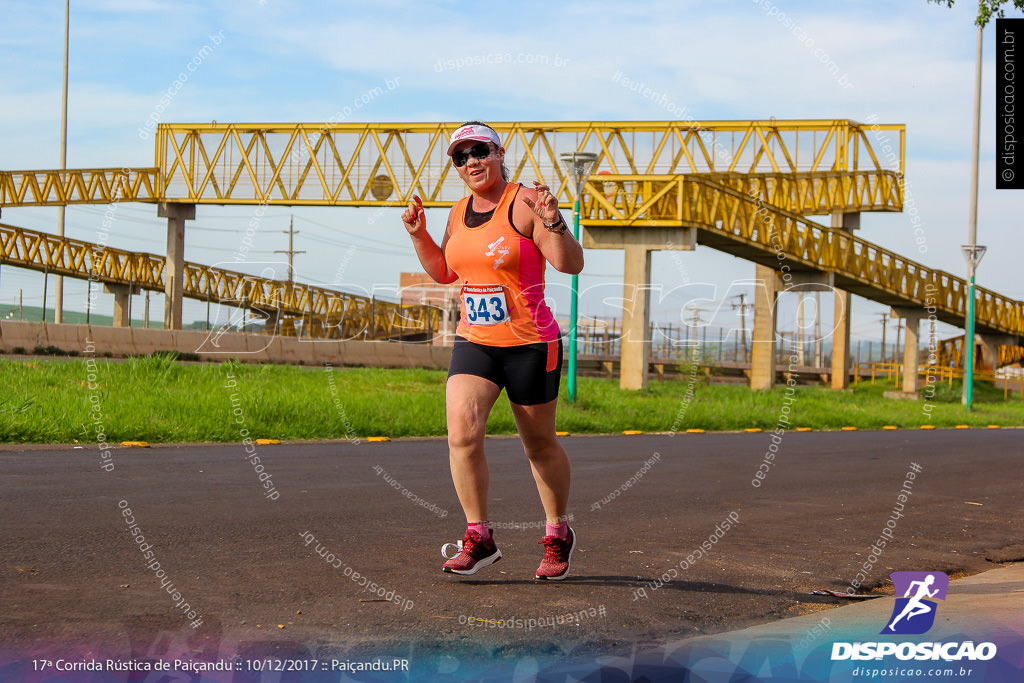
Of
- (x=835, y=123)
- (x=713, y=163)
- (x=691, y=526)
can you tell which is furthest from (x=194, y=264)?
(x=691, y=526)

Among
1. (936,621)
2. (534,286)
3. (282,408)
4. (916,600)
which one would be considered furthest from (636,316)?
(936,621)

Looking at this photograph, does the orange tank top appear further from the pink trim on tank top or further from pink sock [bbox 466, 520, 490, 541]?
pink sock [bbox 466, 520, 490, 541]

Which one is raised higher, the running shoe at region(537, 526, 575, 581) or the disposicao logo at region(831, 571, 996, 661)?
the running shoe at region(537, 526, 575, 581)

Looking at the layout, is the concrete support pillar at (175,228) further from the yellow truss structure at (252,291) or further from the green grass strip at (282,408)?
the green grass strip at (282,408)

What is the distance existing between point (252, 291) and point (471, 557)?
4876cm

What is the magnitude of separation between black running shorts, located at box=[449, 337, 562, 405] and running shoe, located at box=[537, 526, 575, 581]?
695 mm

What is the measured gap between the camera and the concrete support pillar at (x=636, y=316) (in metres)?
29.6

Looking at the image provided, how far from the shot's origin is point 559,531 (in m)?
5.62

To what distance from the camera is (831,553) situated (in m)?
6.90

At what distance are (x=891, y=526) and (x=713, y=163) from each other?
3826cm

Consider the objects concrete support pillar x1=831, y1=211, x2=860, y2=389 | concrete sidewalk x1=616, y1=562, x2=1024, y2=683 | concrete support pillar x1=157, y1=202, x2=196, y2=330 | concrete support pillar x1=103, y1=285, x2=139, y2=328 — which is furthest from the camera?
concrete support pillar x1=103, y1=285, x2=139, y2=328

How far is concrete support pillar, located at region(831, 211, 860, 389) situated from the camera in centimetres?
4325

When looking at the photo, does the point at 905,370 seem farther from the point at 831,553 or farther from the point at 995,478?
the point at 831,553

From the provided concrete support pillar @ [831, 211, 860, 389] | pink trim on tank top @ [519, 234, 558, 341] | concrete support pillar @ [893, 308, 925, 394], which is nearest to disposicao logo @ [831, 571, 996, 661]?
pink trim on tank top @ [519, 234, 558, 341]
